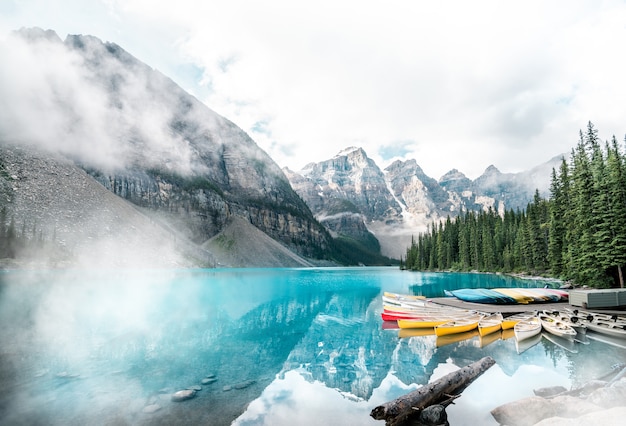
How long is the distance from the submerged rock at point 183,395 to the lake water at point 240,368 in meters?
0.25

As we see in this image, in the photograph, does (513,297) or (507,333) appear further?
(513,297)

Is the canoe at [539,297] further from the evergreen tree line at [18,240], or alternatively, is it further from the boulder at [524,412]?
the evergreen tree line at [18,240]

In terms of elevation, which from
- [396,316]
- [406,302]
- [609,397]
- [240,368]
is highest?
[406,302]

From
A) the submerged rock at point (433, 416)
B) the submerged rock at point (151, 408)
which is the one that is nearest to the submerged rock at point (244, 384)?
the submerged rock at point (151, 408)

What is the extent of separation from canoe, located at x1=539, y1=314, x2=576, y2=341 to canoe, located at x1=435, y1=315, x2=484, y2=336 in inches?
184

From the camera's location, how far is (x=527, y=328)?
2533cm

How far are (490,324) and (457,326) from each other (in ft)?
9.54

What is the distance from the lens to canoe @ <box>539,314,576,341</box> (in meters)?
24.2

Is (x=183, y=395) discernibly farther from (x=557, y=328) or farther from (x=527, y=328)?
(x=557, y=328)

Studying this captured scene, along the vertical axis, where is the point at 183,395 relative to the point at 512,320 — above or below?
below

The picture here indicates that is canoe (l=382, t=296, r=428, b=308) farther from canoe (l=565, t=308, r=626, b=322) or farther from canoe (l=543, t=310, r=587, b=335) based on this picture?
canoe (l=565, t=308, r=626, b=322)

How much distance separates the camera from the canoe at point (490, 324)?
85.7 feet

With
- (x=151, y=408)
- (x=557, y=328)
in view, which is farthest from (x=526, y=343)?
(x=151, y=408)

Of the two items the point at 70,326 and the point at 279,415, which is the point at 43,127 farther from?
the point at 279,415
